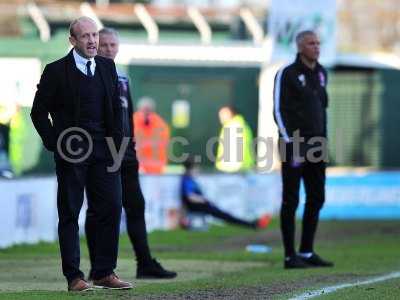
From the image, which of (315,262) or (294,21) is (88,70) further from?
(294,21)

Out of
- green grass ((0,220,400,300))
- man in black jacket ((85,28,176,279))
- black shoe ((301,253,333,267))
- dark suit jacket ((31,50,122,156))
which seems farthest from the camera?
black shoe ((301,253,333,267))

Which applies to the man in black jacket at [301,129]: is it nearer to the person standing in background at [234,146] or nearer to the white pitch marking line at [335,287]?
the white pitch marking line at [335,287]

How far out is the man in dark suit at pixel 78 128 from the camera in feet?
29.9

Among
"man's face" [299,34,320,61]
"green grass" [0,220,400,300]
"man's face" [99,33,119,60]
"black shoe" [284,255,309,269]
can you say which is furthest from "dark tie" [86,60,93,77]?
"black shoe" [284,255,309,269]

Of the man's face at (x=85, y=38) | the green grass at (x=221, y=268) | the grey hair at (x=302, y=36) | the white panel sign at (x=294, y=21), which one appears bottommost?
the green grass at (x=221, y=268)

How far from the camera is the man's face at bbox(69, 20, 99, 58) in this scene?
9.12m

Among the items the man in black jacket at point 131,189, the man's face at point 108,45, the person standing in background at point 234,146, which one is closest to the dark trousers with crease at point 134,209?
the man in black jacket at point 131,189

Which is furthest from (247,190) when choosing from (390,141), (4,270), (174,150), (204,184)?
(4,270)

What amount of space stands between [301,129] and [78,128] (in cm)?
325

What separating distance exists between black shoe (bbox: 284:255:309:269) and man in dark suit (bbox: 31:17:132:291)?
288 cm

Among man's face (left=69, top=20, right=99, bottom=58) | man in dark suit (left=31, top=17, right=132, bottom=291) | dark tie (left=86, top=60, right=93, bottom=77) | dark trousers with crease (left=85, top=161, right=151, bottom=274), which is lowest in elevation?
dark trousers with crease (left=85, top=161, right=151, bottom=274)

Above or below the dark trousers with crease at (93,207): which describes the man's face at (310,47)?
above

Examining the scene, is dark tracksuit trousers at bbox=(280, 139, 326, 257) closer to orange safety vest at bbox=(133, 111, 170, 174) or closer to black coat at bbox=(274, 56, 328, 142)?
black coat at bbox=(274, 56, 328, 142)

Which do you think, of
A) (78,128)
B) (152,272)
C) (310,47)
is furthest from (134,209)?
(310,47)
